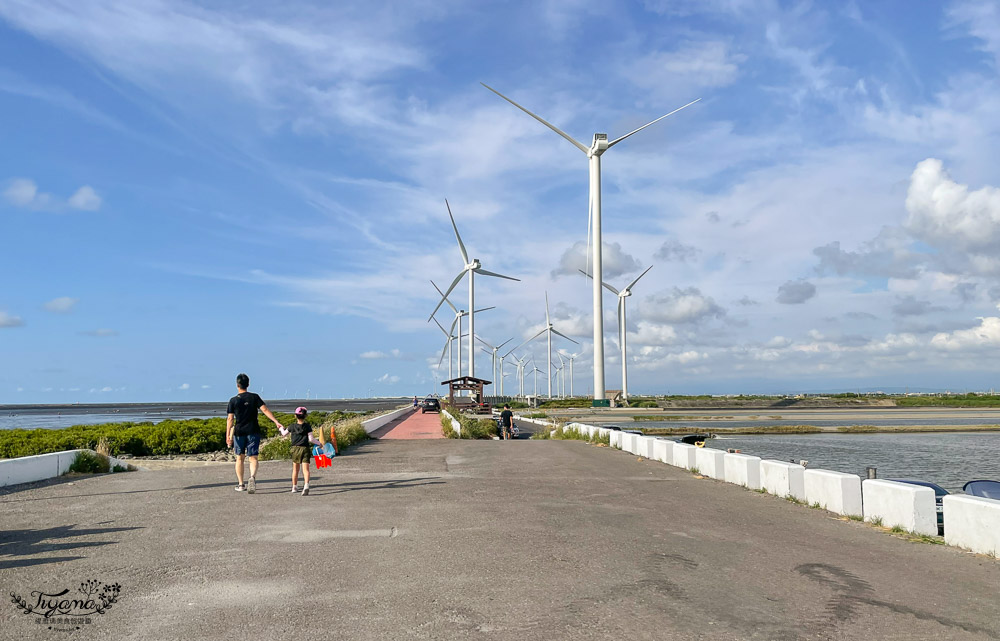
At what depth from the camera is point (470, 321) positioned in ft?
259

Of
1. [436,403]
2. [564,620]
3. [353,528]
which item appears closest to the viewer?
[564,620]

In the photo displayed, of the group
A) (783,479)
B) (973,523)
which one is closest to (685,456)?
(783,479)

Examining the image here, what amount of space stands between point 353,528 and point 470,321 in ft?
225

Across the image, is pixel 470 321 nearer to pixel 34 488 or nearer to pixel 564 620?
pixel 34 488

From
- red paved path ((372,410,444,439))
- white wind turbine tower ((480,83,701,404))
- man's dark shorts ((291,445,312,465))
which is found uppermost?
white wind turbine tower ((480,83,701,404))

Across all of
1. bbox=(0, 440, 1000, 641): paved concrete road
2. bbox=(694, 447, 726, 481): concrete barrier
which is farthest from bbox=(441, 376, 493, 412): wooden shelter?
bbox=(0, 440, 1000, 641): paved concrete road

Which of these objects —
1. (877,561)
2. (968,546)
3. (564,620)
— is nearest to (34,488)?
(564,620)

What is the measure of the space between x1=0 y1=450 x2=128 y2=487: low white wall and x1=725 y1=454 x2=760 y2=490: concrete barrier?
15.3 m

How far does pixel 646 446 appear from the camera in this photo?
23.6 metres

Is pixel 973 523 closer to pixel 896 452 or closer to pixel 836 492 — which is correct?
pixel 836 492

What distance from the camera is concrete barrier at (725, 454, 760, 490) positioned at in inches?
606

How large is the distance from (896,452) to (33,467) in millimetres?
41152

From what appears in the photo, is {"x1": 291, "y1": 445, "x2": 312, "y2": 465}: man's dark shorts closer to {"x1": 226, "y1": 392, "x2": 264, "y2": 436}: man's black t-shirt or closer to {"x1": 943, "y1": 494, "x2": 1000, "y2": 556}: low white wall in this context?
{"x1": 226, "y1": 392, "x2": 264, "y2": 436}: man's black t-shirt

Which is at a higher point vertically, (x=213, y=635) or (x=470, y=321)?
(x=470, y=321)
